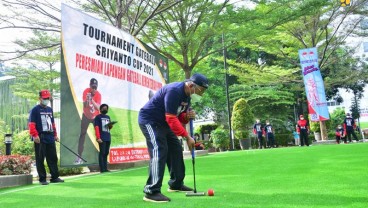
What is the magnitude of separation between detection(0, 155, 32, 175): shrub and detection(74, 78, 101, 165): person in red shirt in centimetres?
121

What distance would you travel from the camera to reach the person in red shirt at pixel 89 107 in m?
9.33

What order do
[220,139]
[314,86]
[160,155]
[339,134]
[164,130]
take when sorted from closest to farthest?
1. [160,155]
2. [164,130]
3. [314,86]
4. [339,134]
5. [220,139]

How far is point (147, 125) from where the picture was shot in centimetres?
469

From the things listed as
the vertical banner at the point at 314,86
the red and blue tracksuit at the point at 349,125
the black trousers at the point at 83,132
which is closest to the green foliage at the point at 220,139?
the vertical banner at the point at 314,86

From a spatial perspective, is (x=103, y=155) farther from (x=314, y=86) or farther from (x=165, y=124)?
(x=314, y=86)

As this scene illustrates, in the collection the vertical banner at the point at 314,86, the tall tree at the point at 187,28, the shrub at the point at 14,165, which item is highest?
the tall tree at the point at 187,28

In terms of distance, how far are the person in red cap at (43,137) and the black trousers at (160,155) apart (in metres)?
3.57

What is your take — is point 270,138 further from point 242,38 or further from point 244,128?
point 242,38

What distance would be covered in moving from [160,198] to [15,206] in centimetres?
191

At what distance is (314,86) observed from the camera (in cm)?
1939

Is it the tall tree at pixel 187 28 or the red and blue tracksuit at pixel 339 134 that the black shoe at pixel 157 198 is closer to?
the tall tree at pixel 187 28

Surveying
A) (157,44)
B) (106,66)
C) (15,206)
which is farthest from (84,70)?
(157,44)

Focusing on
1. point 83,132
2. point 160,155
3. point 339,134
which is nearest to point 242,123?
point 339,134

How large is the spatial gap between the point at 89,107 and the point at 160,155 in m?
5.68
